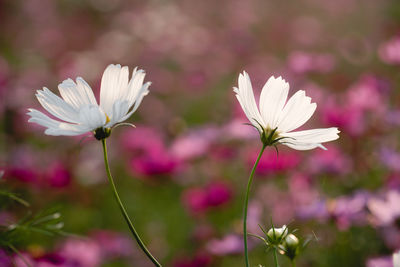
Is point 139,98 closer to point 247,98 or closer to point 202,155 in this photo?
point 247,98

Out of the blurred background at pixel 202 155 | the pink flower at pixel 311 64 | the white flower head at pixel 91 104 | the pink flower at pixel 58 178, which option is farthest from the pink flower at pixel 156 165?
the white flower head at pixel 91 104

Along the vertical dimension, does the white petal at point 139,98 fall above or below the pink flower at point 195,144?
below

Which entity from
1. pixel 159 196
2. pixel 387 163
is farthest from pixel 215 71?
pixel 387 163

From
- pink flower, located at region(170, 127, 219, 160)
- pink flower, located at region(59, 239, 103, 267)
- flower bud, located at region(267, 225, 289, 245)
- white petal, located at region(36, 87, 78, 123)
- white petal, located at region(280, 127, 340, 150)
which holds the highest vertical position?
pink flower, located at region(170, 127, 219, 160)

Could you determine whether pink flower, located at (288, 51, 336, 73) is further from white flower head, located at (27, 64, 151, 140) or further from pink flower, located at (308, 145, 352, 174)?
white flower head, located at (27, 64, 151, 140)

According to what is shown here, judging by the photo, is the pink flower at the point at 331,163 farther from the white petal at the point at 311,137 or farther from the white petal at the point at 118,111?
the white petal at the point at 118,111

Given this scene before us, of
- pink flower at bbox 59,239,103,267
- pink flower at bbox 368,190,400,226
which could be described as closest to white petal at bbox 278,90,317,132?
pink flower at bbox 368,190,400,226
